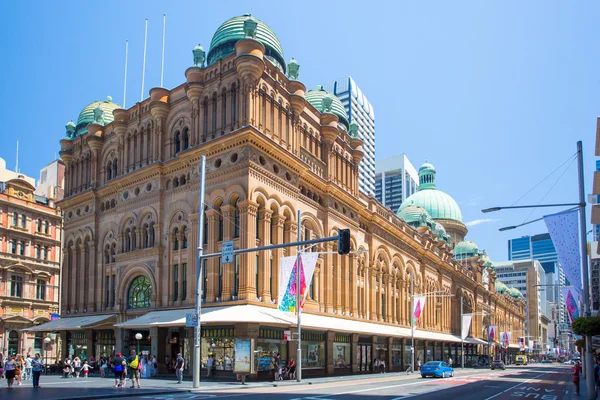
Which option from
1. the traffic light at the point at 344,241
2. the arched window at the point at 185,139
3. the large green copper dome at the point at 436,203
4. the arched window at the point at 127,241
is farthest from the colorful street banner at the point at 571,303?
the large green copper dome at the point at 436,203

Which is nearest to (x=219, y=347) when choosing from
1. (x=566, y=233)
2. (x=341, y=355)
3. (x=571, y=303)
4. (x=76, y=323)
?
(x=341, y=355)

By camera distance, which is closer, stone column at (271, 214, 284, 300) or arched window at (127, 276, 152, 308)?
stone column at (271, 214, 284, 300)

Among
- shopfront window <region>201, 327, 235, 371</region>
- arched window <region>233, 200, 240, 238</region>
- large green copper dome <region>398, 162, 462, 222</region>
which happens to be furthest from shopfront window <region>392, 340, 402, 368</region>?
large green copper dome <region>398, 162, 462, 222</region>

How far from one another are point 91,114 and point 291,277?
34.4 metres

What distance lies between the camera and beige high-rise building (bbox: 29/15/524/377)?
1602 inches

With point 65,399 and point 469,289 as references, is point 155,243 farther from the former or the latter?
point 469,289

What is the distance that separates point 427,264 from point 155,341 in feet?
147

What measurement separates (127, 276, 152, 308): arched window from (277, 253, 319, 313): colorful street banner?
49.8 ft

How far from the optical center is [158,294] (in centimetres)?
4475

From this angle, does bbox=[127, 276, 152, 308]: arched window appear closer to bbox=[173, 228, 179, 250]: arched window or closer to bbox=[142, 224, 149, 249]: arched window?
bbox=[142, 224, 149, 249]: arched window

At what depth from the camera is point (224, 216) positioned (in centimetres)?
4084

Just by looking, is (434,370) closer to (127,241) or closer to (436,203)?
(127,241)

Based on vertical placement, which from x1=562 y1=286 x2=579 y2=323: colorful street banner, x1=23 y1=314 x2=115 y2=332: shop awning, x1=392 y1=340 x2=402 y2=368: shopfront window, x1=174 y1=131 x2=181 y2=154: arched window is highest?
x1=174 y1=131 x2=181 y2=154: arched window

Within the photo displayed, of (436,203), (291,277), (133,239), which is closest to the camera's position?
(291,277)
